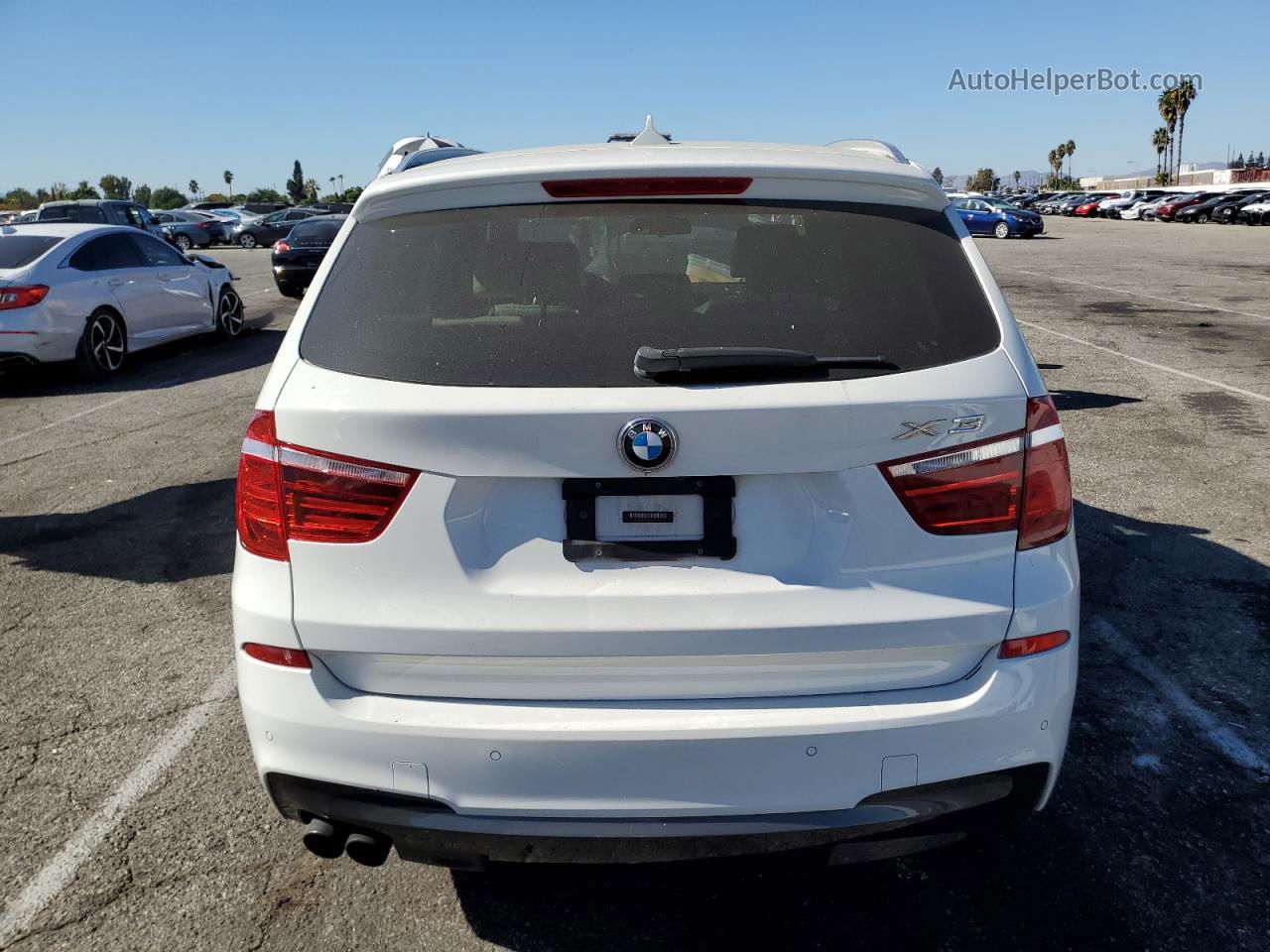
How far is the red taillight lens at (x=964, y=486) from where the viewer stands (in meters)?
2.24

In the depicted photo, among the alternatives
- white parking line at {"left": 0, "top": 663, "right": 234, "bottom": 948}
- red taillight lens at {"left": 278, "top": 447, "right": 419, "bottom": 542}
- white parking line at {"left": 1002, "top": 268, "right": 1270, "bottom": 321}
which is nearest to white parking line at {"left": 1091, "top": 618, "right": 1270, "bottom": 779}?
red taillight lens at {"left": 278, "top": 447, "right": 419, "bottom": 542}

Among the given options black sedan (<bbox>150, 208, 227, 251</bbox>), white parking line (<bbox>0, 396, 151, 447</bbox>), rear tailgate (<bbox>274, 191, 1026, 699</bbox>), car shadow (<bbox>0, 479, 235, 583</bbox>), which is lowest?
car shadow (<bbox>0, 479, 235, 583</bbox>)

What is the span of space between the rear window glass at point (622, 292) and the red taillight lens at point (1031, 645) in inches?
25.3

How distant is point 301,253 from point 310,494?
18.1 meters

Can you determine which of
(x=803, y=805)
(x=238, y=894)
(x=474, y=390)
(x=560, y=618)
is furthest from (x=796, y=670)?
(x=238, y=894)

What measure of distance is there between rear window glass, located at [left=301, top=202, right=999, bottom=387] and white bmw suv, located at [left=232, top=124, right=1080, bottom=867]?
11mm

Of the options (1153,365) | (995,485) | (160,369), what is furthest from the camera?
(160,369)

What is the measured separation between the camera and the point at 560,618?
7.24 feet

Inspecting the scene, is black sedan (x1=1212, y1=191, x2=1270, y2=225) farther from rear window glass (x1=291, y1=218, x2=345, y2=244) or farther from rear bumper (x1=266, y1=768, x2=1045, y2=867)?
rear bumper (x1=266, y1=768, x2=1045, y2=867)

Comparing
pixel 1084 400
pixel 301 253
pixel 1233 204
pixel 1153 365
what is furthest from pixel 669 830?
pixel 1233 204

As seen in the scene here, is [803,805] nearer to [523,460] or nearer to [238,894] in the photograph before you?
[523,460]

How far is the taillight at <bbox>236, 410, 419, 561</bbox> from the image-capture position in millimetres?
2266

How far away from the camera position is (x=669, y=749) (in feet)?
7.20

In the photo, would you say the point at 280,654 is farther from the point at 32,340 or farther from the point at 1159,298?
the point at 1159,298
